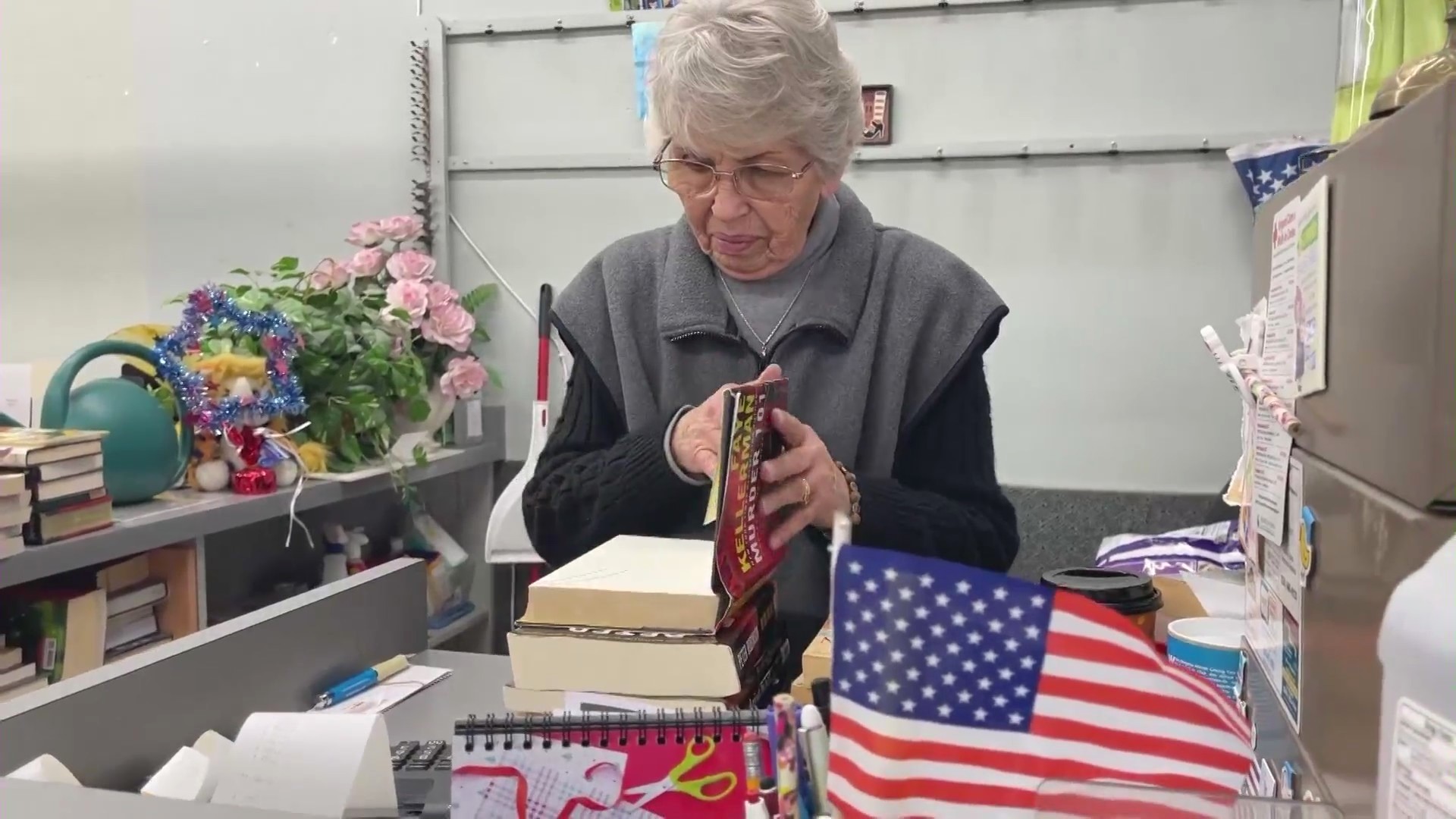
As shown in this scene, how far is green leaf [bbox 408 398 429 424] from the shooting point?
7.68 ft

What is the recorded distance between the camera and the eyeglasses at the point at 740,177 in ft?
3.70

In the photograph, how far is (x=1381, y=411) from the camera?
48 cm

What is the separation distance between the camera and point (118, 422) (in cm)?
177

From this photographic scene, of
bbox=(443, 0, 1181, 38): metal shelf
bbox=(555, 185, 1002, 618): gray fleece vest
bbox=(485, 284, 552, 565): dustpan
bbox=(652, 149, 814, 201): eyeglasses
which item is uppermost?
bbox=(443, 0, 1181, 38): metal shelf

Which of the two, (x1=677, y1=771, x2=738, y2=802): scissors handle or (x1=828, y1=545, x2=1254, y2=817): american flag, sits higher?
(x1=828, y1=545, x2=1254, y2=817): american flag

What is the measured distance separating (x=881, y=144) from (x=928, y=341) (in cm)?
123

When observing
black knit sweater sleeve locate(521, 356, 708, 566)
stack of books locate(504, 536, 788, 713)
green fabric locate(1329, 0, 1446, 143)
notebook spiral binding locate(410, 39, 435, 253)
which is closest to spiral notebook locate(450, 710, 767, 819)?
stack of books locate(504, 536, 788, 713)

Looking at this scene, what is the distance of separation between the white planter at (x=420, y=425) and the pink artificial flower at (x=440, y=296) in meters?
0.19

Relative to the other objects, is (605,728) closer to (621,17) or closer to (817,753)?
(817,753)

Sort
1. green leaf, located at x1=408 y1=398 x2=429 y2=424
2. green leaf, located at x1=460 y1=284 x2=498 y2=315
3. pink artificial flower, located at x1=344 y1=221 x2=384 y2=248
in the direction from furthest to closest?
green leaf, located at x1=460 y1=284 x2=498 y2=315
pink artificial flower, located at x1=344 y1=221 x2=384 y2=248
green leaf, located at x1=408 y1=398 x2=429 y2=424

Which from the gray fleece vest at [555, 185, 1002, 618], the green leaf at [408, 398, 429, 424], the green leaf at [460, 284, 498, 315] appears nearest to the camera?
the gray fleece vest at [555, 185, 1002, 618]

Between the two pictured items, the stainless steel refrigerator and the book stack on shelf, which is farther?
the book stack on shelf

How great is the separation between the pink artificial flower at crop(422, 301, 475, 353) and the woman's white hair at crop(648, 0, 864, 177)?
1.40 metres

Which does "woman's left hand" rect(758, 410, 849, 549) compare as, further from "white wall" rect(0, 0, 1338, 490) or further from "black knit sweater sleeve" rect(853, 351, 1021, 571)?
"white wall" rect(0, 0, 1338, 490)
